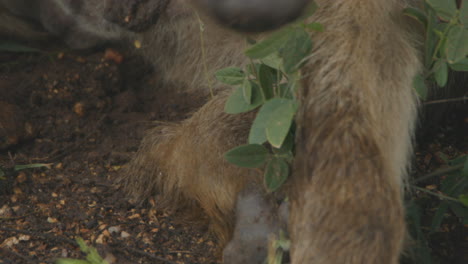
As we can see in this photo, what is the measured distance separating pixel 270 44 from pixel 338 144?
0.30 m

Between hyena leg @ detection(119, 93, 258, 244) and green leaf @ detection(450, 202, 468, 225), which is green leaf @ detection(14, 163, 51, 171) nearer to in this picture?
hyena leg @ detection(119, 93, 258, 244)

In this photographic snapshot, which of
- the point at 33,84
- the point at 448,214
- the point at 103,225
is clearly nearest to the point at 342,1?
the point at 448,214

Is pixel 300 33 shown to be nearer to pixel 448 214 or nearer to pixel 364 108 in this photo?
pixel 364 108

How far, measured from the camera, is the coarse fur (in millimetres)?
1621

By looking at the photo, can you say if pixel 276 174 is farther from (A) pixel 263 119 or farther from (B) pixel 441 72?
(B) pixel 441 72

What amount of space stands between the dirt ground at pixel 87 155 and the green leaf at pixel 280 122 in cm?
56

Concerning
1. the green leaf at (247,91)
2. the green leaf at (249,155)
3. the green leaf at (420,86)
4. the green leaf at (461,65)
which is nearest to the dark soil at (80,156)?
the green leaf at (249,155)

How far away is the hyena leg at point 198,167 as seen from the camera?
6.60 feet

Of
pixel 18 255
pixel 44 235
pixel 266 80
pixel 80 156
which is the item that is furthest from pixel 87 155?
pixel 266 80

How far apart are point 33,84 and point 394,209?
5.90 feet

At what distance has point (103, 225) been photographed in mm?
2182

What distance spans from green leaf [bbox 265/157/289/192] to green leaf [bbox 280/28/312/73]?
0.24 meters

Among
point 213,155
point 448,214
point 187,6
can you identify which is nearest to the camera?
point 213,155

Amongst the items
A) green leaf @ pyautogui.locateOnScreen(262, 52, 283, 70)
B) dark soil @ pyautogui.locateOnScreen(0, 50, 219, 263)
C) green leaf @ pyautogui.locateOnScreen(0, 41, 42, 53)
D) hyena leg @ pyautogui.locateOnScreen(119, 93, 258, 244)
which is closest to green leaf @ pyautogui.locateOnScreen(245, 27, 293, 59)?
green leaf @ pyautogui.locateOnScreen(262, 52, 283, 70)
